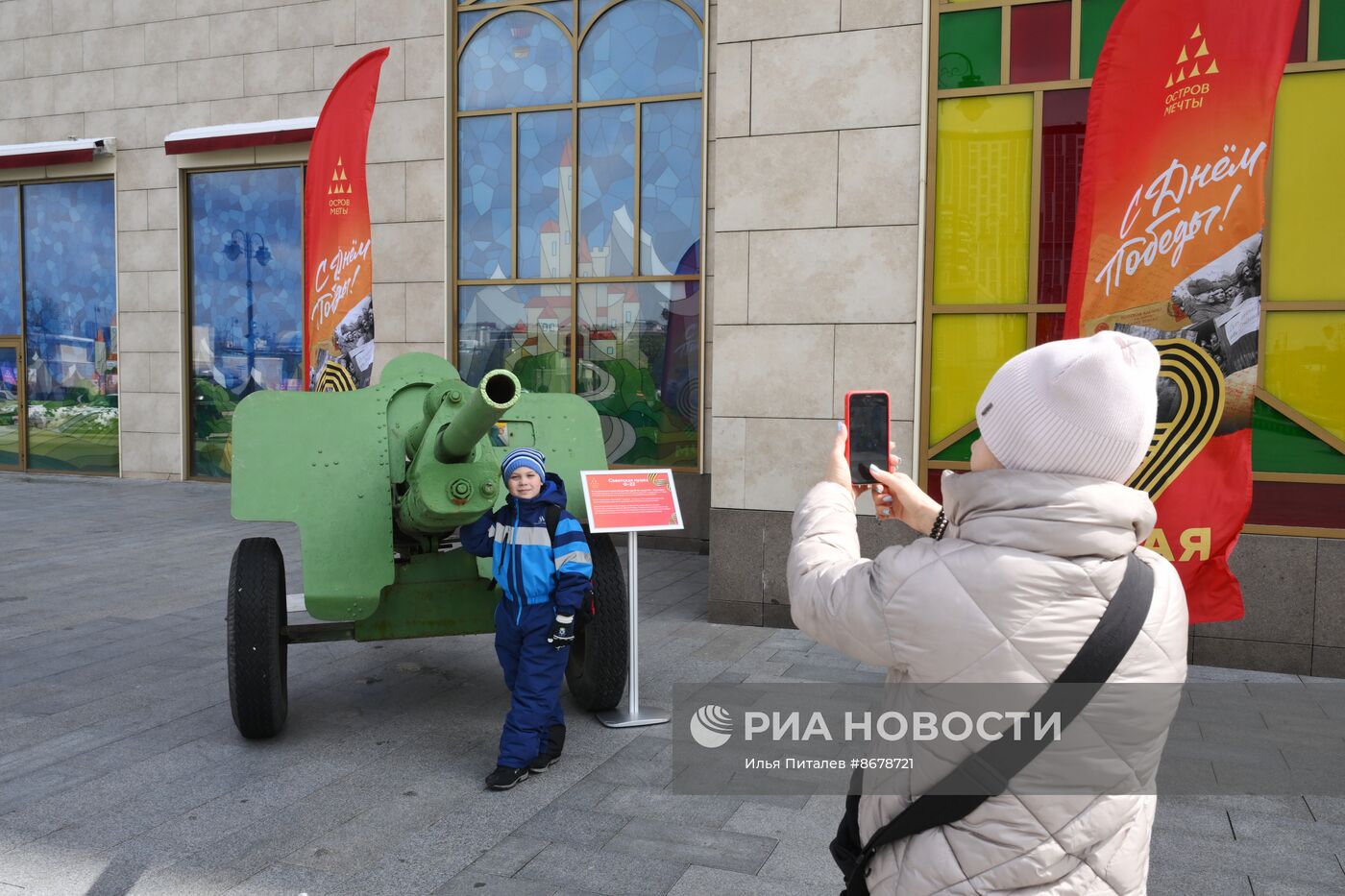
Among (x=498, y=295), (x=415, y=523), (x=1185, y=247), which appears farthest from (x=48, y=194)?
(x=1185, y=247)

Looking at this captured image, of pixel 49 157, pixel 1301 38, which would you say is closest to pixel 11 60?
pixel 49 157

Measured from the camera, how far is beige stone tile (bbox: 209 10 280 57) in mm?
12445

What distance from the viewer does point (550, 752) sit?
4273mm

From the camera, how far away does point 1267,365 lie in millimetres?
5711

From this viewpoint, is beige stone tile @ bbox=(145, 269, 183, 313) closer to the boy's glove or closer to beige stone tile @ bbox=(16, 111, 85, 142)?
beige stone tile @ bbox=(16, 111, 85, 142)

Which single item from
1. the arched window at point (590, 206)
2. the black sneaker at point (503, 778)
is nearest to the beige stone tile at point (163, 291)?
the arched window at point (590, 206)

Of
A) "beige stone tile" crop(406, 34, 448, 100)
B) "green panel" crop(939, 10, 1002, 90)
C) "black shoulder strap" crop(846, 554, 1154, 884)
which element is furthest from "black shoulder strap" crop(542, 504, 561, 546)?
"beige stone tile" crop(406, 34, 448, 100)

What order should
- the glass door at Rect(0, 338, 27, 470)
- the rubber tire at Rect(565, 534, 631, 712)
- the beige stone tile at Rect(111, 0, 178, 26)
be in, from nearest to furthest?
1. the rubber tire at Rect(565, 534, 631, 712)
2. the beige stone tile at Rect(111, 0, 178, 26)
3. the glass door at Rect(0, 338, 27, 470)

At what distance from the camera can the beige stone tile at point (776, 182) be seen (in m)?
6.37

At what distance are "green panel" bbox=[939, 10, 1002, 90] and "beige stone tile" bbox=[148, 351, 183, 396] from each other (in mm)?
10454

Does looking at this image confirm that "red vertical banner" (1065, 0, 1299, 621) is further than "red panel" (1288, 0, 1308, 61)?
No

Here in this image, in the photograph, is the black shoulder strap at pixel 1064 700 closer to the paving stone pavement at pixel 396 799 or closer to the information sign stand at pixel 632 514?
the paving stone pavement at pixel 396 799

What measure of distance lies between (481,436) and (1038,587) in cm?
308

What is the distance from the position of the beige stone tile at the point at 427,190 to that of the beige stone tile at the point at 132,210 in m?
5.31
